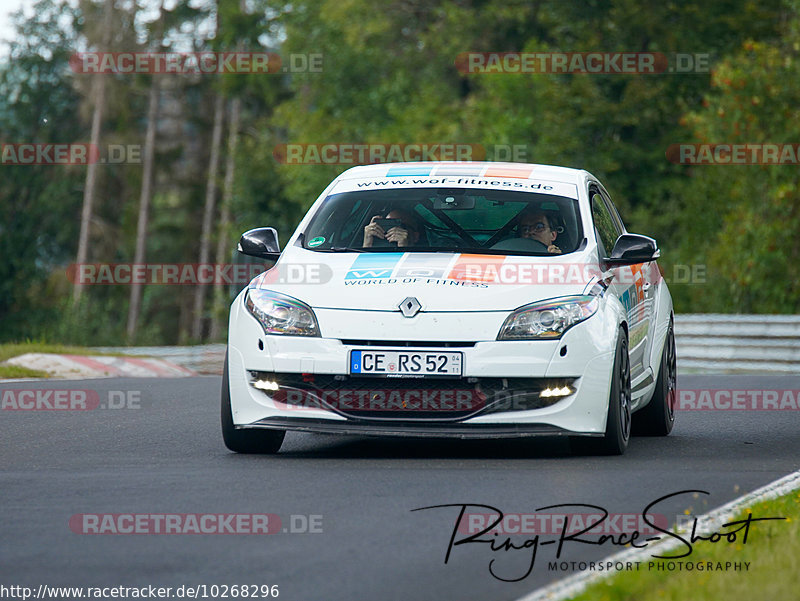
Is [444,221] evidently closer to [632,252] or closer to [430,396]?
[632,252]

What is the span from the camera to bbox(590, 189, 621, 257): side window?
977 cm

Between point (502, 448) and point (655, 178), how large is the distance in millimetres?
29838

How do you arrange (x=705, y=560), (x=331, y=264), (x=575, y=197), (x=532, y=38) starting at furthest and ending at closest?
1. (x=532, y=38)
2. (x=575, y=197)
3. (x=331, y=264)
4. (x=705, y=560)

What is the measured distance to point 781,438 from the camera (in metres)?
10.1

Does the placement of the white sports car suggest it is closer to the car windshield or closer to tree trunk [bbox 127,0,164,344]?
the car windshield

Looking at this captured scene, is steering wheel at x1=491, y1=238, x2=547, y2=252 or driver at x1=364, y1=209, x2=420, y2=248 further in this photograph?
driver at x1=364, y1=209, x2=420, y2=248

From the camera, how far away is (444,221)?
9719 millimetres

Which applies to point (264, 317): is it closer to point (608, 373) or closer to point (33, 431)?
point (608, 373)

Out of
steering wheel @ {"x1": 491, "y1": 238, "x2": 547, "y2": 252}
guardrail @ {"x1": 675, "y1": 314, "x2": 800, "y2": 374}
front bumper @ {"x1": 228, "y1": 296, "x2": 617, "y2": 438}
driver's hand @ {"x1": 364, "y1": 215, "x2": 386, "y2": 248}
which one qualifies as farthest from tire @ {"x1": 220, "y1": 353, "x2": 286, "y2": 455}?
guardrail @ {"x1": 675, "y1": 314, "x2": 800, "y2": 374}

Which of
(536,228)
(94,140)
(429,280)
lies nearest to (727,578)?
(429,280)

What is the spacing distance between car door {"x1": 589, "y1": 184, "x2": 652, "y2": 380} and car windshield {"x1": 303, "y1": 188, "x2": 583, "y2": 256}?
314 mm

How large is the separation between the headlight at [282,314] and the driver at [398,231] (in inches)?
40.0

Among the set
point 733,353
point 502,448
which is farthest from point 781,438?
point 733,353

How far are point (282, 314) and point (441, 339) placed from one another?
0.95 metres
